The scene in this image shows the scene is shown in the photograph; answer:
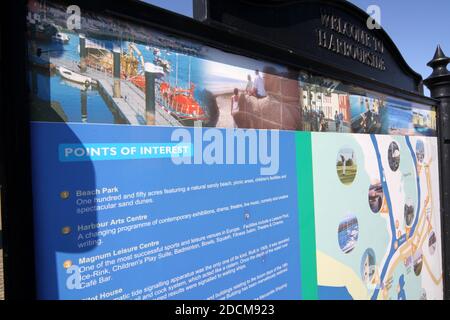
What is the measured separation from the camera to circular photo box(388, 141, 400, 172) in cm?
300

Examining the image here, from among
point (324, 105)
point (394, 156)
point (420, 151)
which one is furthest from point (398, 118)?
point (324, 105)

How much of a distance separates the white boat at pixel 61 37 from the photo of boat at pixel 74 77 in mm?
89

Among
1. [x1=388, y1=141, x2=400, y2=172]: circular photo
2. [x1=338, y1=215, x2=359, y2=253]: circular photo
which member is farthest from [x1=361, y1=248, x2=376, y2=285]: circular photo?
[x1=388, y1=141, x2=400, y2=172]: circular photo

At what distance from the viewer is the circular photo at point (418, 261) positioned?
335 centimetres

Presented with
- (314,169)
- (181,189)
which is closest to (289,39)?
(314,169)

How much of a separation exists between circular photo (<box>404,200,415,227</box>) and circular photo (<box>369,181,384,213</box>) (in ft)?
2.01

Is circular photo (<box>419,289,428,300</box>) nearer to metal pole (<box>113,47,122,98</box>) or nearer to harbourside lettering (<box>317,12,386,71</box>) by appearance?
harbourside lettering (<box>317,12,386,71</box>)

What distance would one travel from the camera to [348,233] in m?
2.38

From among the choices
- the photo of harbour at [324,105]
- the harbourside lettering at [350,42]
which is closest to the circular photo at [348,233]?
the photo of harbour at [324,105]

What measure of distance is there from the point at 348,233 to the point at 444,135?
2.49 meters

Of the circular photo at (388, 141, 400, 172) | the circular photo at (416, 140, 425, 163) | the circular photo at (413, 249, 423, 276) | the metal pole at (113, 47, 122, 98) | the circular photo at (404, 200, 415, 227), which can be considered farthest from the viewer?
the circular photo at (416, 140, 425, 163)

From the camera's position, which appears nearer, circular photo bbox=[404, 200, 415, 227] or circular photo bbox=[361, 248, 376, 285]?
circular photo bbox=[361, 248, 376, 285]


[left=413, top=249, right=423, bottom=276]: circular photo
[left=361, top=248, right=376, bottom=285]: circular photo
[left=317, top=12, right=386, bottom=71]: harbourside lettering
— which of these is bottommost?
[left=413, top=249, right=423, bottom=276]: circular photo

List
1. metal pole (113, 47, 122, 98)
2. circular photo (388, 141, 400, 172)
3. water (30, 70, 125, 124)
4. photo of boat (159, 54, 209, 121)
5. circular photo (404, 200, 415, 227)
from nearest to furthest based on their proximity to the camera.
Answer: water (30, 70, 125, 124)
metal pole (113, 47, 122, 98)
photo of boat (159, 54, 209, 121)
circular photo (388, 141, 400, 172)
circular photo (404, 200, 415, 227)
